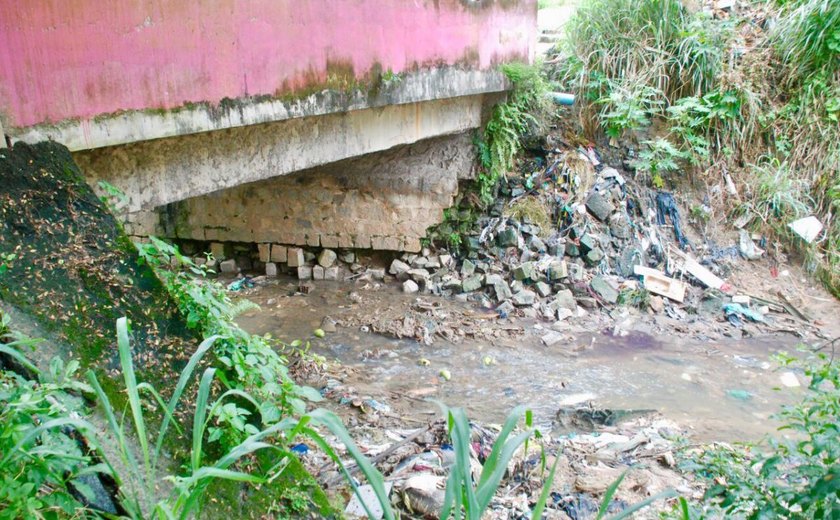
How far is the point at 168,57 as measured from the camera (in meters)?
2.89

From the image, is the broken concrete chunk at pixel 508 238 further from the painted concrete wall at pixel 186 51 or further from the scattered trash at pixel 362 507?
the scattered trash at pixel 362 507

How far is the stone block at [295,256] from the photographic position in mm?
6922

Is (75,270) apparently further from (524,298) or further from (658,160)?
(658,160)

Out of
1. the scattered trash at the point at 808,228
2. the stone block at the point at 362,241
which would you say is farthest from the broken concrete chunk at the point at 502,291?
the scattered trash at the point at 808,228

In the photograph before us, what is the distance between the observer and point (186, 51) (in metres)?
2.98

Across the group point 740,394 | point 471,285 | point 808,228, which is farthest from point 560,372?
point 808,228

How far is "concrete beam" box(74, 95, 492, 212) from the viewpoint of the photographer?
3299mm

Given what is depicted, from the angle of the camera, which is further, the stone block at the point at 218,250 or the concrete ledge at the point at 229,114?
the stone block at the point at 218,250

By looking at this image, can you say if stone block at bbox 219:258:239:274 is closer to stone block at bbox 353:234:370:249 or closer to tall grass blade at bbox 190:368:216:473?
stone block at bbox 353:234:370:249

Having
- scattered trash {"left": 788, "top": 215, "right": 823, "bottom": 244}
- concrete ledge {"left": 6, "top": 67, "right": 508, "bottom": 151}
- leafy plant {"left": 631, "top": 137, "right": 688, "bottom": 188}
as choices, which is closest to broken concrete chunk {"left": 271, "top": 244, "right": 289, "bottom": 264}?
concrete ledge {"left": 6, "top": 67, "right": 508, "bottom": 151}

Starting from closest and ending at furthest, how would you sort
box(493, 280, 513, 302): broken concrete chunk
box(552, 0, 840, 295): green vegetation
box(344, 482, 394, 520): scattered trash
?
box(344, 482, 394, 520): scattered trash → box(493, 280, 513, 302): broken concrete chunk → box(552, 0, 840, 295): green vegetation

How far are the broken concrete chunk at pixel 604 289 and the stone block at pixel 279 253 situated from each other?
3256 millimetres

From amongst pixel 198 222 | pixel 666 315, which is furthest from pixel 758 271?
pixel 198 222

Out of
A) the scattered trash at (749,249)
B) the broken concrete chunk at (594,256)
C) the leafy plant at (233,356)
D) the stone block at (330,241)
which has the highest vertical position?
the leafy plant at (233,356)
